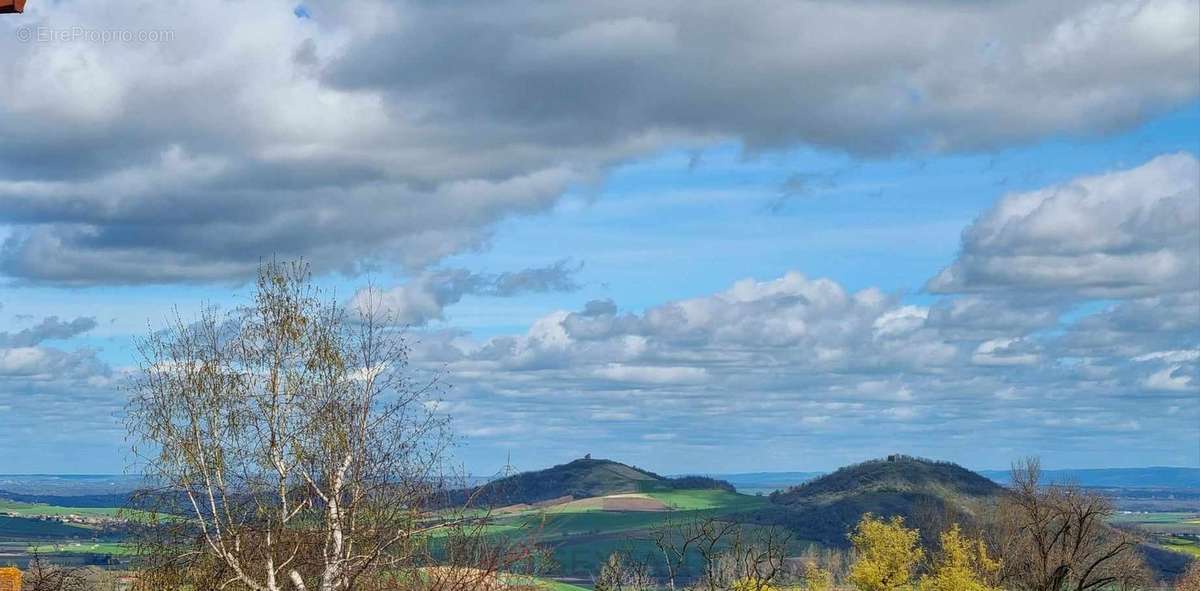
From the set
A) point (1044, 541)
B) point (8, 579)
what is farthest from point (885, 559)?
point (8, 579)

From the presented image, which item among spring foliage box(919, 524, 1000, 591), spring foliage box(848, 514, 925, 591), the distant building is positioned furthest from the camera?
spring foliage box(848, 514, 925, 591)

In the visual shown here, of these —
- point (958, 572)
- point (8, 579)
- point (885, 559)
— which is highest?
point (885, 559)

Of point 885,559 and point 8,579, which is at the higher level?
point 885,559

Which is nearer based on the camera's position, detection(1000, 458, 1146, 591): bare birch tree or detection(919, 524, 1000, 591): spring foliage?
detection(919, 524, 1000, 591): spring foliage

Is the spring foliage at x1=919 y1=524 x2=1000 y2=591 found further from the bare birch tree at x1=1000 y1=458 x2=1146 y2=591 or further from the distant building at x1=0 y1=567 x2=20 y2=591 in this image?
the distant building at x1=0 y1=567 x2=20 y2=591

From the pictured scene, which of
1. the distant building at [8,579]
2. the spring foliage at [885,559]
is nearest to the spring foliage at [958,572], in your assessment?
the spring foliage at [885,559]

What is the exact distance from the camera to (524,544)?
4912 cm

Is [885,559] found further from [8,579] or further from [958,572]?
[8,579]

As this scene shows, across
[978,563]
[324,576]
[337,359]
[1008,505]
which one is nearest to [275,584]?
[324,576]

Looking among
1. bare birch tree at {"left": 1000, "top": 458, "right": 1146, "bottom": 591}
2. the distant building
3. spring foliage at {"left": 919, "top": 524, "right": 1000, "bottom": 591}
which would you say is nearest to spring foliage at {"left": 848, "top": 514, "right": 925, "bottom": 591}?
spring foliage at {"left": 919, "top": 524, "right": 1000, "bottom": 591}

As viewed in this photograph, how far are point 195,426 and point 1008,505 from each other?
159207 mm

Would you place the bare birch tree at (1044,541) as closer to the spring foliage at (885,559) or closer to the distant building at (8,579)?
the spring foliage at (885,559)

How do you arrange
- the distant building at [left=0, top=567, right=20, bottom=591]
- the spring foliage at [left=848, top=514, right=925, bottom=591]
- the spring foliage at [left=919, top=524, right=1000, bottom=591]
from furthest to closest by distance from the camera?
1. the spring foliage at [left=848, top=514, right=925, bottom=591]
2. the spring foliage at [left=919, top=524, right=1000, bottom=591]
3. the distant building at [left=0, top=567, right=20, bottom=591]

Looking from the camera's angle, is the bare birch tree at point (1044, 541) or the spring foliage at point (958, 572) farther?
the bare birch tree at point (1044, 541)
